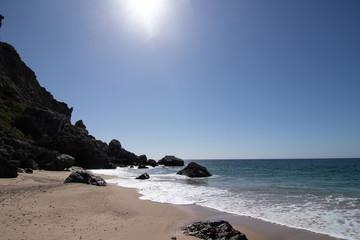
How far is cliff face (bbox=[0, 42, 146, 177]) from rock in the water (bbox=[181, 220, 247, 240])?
50.9 feet

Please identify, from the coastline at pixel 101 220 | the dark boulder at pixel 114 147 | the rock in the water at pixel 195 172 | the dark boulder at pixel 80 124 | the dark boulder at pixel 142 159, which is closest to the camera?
the coastline at pixel 101 220

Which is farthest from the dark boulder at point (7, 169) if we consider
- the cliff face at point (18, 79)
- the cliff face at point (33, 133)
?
the cliff face at point (18, 79)

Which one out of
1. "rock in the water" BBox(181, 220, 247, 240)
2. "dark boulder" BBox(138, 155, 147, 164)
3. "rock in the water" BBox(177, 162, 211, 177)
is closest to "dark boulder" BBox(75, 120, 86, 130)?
"dark boulder" BBox(138, 155, 147, 164)

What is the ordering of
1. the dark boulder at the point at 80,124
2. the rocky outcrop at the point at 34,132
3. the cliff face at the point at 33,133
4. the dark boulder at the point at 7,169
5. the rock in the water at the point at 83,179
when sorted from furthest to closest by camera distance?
1. the dark boulder at the point at 80,124
2. the rocky outcrop at the point at 34,132
3. the cliff face at the point at 33,133
4. the rock in the water at the point at 83,179
5. the dark boulder at the point at 7,169

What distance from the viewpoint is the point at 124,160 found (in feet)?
253

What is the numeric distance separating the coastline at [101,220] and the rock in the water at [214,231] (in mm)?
407

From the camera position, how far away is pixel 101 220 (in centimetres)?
776

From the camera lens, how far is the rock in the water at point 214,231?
620cm

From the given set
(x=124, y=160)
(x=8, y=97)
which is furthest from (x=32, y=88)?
(x=124, y=160)

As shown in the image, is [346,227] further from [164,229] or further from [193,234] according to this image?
[164,229]

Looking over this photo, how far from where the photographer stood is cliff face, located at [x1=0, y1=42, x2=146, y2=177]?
2619 centimetres

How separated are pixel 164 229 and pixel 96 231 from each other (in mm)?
2291

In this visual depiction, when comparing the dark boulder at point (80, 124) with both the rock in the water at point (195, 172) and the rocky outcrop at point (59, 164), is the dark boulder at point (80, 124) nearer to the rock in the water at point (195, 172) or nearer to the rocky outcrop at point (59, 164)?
the rocky outcrop at point (59, 164)

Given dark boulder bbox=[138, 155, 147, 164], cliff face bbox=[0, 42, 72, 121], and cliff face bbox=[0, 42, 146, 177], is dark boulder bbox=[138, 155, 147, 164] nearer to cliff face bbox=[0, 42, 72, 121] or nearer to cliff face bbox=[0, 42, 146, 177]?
cliff face bbox=[0, 42, 146, 177]
